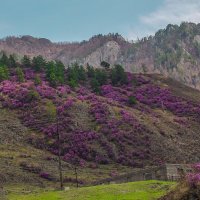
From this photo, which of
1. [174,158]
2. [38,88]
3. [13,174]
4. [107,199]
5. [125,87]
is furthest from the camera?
[125,87]

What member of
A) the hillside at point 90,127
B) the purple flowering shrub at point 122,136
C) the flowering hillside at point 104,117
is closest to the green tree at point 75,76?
the flowering hillside at point 104,117

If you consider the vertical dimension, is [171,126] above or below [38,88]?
below

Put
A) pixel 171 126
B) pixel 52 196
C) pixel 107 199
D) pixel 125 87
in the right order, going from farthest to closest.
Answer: pixel 125 87 < pixel 171 126 < pixel 52 196 < pixel 107 199

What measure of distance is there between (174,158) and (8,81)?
189 ft

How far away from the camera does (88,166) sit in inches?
3952

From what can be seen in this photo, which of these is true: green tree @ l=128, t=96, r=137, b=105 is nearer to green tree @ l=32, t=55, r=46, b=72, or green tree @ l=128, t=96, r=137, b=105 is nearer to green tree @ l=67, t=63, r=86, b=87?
green tree @ l=67, t=63, r=86, b=87

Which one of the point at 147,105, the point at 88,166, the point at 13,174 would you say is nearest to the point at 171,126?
the point at 147,105

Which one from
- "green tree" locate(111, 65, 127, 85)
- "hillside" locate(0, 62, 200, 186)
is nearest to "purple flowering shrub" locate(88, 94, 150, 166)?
"hillside" locate(0, 62, 200, 186)

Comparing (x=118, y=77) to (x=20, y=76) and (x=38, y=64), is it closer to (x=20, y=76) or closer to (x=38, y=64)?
(x=38, y=64)

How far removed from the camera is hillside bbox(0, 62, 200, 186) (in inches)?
3873

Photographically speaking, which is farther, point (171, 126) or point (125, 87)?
point (125, 87)

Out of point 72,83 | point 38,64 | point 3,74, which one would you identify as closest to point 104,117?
point 72,83

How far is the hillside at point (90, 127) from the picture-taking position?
9838 cm

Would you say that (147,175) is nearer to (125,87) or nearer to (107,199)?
(107,199)
